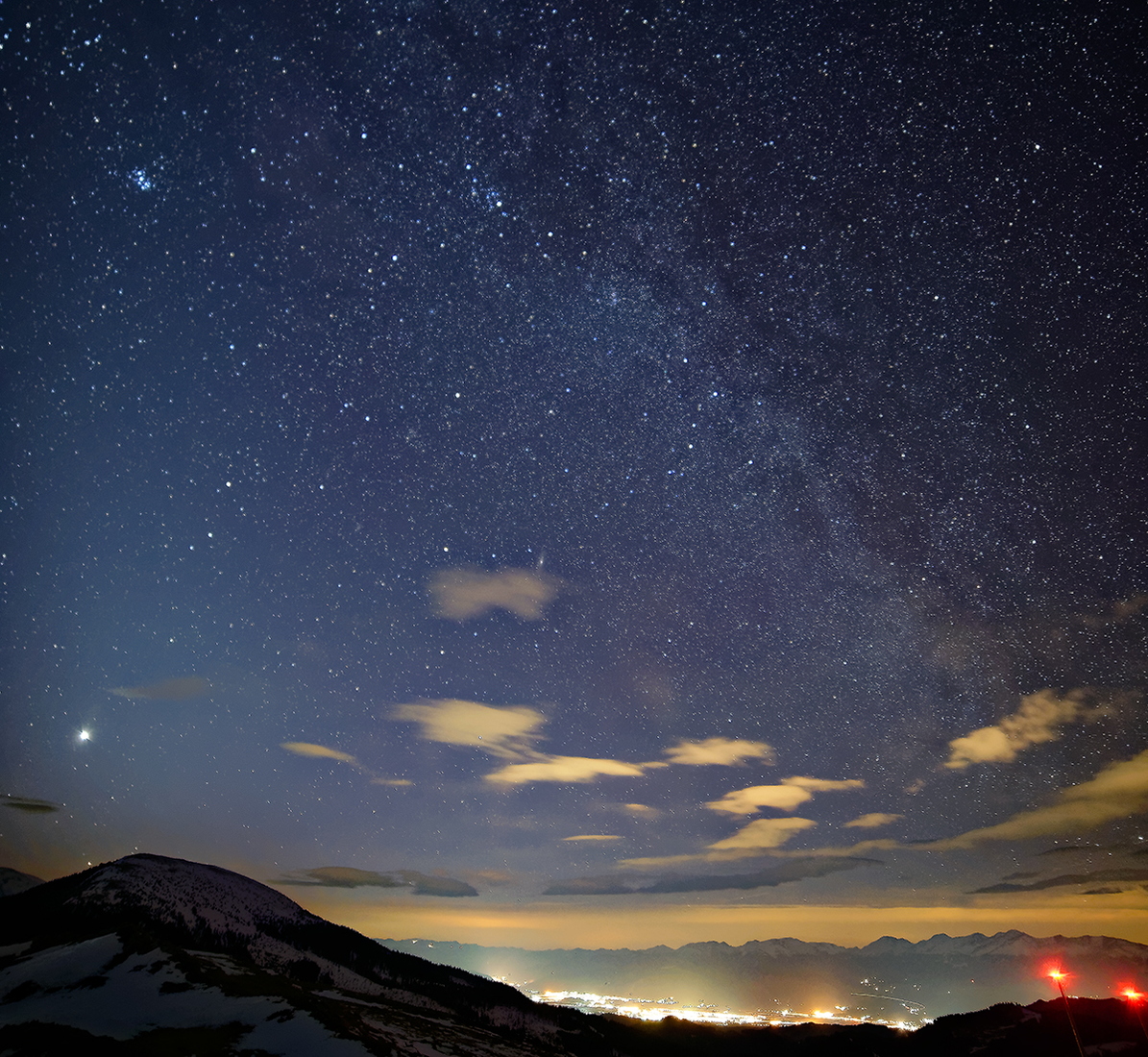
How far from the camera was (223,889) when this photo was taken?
137 m

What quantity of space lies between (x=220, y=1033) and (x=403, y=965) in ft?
427

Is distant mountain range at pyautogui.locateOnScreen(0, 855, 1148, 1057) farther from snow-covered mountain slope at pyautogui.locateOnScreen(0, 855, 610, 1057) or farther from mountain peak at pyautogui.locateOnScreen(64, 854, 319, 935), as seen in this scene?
mountain peak at pyautogui.locateOnScreen(64, 854, 319, 935)

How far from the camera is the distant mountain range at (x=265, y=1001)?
49125 millimetres

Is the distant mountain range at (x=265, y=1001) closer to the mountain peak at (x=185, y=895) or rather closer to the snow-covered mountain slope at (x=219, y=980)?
the snow-covered mountain slope at (x=219, y=980)

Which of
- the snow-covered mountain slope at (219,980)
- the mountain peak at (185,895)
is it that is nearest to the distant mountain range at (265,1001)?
the snow-covered mountain slope at (219,980)

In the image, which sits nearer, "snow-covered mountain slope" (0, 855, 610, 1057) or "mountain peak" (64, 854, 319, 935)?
"snow-covered mountain slope" (0, 855, 610, 1057)

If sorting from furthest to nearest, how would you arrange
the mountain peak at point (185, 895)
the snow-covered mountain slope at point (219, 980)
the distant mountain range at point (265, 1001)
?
the mountain peak at point (185, 895), the snow-covered mountain slope at point (219, 980), the distant mountain range at point (265, 1001)

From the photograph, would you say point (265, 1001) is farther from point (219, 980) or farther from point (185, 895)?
point (185, 895)

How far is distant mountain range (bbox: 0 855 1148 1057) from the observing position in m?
49.1

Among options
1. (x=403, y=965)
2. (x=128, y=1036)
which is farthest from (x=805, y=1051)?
(x=128, y=1036)

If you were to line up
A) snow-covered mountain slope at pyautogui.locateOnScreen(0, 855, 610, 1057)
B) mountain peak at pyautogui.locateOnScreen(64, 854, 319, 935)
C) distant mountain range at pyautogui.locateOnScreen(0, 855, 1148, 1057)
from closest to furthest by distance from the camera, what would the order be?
distant mountain range at pyautogui.locateOnScreen(0, 855, 1148, 1057)
snow-covered mountain slope at pyautogui.locateOnScreen(0, 855, 610, 1057)
mountain peak at pyautogui.locateOnScreen(64, 854, 319, 935)

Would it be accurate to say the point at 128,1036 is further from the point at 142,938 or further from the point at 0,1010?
the point at 142,938

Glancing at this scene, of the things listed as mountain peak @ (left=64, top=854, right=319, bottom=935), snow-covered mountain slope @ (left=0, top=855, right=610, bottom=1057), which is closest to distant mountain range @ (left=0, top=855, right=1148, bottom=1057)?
snow-covered mountain slope @ (left=0, top=855, right=610, bottom=1057)

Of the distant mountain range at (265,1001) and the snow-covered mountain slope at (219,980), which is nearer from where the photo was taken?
the distant mountain range at (265,1001)
